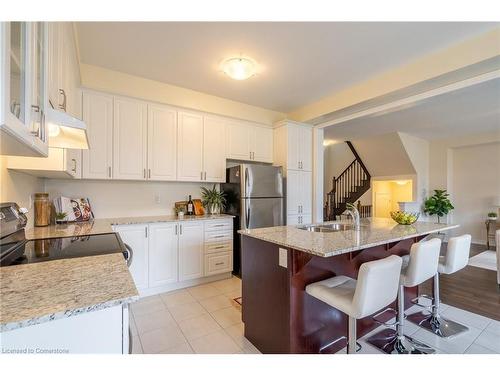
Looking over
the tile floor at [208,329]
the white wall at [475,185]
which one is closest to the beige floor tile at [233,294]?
the tile floor at [208,329]

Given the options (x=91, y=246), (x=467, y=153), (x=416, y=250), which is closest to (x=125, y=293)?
(x=91, y=246)

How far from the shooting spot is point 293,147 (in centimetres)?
401

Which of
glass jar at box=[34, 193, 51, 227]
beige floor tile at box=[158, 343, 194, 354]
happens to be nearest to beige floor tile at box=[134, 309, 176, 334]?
beige floor tile at box=[158, 343, 194, 354]

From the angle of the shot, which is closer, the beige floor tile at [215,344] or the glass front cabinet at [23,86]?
the glass front cabinet at [23,86]

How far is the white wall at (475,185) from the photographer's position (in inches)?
223

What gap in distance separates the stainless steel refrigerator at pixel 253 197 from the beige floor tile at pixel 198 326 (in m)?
1.18

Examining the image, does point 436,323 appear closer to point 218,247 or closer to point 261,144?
point 218,247

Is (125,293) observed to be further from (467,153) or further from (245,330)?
(467,153)

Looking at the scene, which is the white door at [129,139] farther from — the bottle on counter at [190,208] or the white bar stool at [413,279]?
the white bar stool at [413,279]

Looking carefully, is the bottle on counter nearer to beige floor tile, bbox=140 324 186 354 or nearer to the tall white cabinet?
the tall white cabinet

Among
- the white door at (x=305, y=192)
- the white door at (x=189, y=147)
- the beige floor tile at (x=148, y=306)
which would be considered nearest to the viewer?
the beige floor tile at (x=148, y=306)

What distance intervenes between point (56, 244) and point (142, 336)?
1091mm

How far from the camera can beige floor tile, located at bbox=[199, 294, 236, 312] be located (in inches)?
102
